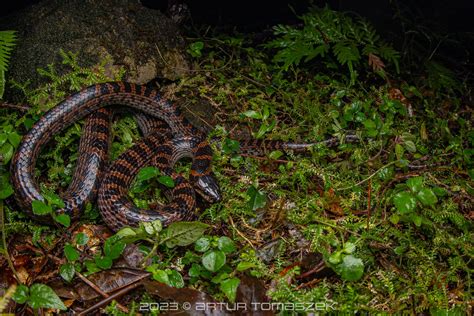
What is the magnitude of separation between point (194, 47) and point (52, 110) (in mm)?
2204

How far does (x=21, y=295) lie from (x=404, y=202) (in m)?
3.29

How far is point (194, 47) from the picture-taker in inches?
261

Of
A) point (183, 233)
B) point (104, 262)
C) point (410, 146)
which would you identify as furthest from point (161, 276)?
point (410, 146)

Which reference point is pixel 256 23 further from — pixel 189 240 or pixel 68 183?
pixel 189 240

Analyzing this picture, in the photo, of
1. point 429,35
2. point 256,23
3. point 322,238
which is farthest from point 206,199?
point 429,35

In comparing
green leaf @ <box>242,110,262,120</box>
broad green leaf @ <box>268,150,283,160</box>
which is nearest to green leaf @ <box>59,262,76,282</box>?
broad green leaf @ <box>268,150,283,160</box>

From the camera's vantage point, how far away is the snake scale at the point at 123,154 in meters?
4.70

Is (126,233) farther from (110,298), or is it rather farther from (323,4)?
(323,4)

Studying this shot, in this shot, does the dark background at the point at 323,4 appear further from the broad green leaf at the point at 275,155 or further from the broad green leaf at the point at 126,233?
the broad green leaf at the point at 126,233

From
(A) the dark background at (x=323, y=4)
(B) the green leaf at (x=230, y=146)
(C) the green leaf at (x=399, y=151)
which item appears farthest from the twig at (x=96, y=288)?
(A) the dark background at (x=323, y=4)

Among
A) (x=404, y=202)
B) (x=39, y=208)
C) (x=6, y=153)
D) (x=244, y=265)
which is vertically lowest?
(x=244, y=265)

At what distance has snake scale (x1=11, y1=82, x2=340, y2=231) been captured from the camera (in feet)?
15.4

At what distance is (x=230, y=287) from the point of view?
369 centimetres

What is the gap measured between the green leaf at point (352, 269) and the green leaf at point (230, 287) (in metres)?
0.85
